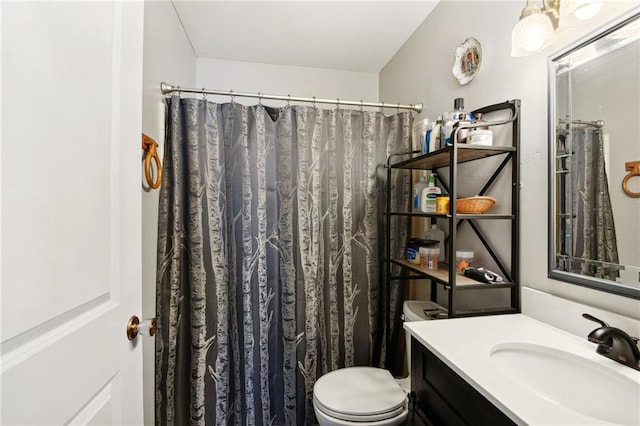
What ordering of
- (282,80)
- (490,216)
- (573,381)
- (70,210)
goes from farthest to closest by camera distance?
(282,80)
(490,216)
(573,381)
(70,210)

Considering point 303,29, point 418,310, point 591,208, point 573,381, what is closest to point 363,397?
point 418,310

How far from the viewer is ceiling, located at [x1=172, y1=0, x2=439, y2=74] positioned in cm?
159

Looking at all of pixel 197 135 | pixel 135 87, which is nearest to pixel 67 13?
pixel 135 87

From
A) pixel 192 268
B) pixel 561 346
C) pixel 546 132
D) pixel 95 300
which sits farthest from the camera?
pixel 192 268

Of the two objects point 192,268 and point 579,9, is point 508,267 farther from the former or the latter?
point 192,268

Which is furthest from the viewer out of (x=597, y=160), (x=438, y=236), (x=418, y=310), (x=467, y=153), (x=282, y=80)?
(x=282, y=80)

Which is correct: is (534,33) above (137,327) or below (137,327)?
above

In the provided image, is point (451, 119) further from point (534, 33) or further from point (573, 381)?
point (573, 381)

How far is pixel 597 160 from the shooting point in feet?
2.71

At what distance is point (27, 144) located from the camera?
47 cm

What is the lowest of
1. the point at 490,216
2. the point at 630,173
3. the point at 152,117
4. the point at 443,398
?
the point at 443,398

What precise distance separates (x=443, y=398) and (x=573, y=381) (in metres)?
0.33

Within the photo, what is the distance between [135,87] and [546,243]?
4.73 ft

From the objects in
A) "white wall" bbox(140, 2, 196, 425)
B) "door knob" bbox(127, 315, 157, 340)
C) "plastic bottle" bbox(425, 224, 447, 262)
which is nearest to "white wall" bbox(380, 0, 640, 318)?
"plastic bottle" bbox(425, 224, 447, 262)
